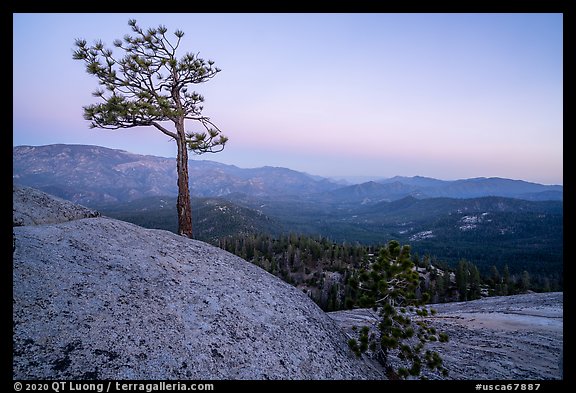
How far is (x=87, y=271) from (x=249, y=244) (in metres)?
109

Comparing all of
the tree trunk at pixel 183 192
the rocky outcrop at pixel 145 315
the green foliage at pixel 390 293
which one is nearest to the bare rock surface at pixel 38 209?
the rocky outcrop at pixel 145 315

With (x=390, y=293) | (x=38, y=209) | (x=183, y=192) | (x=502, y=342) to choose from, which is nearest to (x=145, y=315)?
(x=38, y=209)

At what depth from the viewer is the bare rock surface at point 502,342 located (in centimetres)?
1105

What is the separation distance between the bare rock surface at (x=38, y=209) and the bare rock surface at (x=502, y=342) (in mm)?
12413

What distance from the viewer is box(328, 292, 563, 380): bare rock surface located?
1105 cm

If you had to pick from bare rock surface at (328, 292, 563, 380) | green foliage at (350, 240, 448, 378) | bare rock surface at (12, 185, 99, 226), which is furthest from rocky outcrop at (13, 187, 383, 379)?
bare rock surface at (328, 292, 563, 380)

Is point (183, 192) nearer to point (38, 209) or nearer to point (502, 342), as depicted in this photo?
point (38, 209)

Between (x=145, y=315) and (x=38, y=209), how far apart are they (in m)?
6.70

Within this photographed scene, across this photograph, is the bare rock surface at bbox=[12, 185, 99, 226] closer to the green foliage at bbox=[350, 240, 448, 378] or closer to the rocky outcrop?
the rocky outcrop
